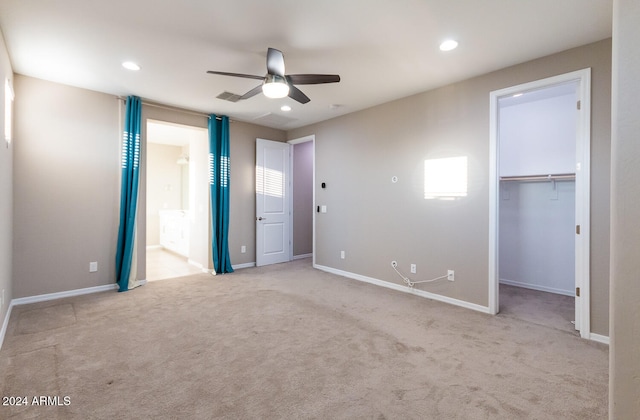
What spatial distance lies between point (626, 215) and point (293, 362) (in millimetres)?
2177

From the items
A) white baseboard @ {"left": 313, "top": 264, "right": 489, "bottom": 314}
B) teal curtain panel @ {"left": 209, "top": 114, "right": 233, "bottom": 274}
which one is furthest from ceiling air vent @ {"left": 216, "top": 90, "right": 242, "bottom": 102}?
white baseboard @ {"left": 313, "top": 264, "right": 489, "bottom": 314}

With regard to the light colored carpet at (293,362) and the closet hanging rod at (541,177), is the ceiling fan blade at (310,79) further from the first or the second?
the closet hanging rod at (541,177)

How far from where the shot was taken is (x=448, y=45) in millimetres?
2740

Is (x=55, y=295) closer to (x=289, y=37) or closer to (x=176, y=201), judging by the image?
(x=289, y=37)

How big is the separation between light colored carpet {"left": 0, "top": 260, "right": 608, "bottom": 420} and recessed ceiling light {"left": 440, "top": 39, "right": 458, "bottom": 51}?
2.79m

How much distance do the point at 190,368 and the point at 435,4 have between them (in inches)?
133

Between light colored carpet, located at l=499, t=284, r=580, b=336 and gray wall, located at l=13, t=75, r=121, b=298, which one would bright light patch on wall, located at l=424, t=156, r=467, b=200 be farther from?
gray wall, located at l=13, t=75, r=121, b=298

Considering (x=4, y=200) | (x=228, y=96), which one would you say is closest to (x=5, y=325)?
(x=4, y=200)

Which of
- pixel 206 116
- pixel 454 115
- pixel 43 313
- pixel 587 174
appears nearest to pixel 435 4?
pixel 454 115

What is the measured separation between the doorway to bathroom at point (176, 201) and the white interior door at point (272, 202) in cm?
99

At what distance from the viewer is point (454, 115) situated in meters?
3.63

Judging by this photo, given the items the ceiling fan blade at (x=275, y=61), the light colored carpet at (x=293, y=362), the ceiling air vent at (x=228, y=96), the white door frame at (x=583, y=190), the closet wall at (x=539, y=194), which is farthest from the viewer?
the closet wall at (x=539, y=194)

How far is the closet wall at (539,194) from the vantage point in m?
4.10

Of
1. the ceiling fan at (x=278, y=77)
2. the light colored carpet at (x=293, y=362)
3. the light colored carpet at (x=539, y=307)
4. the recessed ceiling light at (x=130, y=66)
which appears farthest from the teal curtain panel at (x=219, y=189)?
the light colored carpet at (x=539, y=307)
